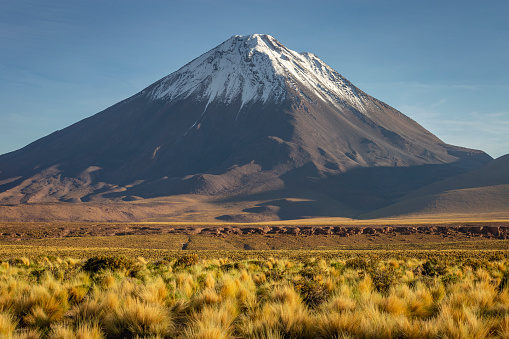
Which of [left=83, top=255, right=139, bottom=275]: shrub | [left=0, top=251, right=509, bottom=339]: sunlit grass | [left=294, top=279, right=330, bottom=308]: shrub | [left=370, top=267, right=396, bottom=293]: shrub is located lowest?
[left=83, top=255, right=139, bottom=275]: shrub

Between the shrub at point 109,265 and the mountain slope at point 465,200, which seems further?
the mountain slope at point 465,200

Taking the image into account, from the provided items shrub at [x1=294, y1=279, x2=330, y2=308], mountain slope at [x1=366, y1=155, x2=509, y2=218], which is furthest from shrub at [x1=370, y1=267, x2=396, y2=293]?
mountain slope at [x1=366, y1=155, x2=509, y2=218]

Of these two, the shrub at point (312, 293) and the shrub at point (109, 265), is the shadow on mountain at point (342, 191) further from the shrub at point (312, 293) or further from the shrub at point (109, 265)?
the shrub at point (312, 293)

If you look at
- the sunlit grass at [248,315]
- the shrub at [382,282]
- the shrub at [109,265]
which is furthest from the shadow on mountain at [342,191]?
the sunlit grass at [248,315]

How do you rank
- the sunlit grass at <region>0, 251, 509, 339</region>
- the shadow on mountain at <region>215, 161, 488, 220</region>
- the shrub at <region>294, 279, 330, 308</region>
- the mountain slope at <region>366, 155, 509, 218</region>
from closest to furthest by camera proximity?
the sunlit grass at <region>0, 251, 509, 339</region>, the shrub at <region>294, 279, 330, 308</region>, the mountain slope at <region>366, 155, 509, 218</region>, the shadow on mountain at <region>215, 161, 488, 220</region>

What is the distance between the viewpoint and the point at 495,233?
55219mm

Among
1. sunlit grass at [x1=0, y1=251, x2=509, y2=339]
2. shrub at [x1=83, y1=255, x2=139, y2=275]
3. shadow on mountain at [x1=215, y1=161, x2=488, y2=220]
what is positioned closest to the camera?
sunlit grass at [x1=0, y1=251, x2=509, y2=339]

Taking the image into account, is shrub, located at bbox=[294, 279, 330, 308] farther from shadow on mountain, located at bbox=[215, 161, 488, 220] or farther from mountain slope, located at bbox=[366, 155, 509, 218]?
shadow on mountain, located at bbox=[215, 161, 488, 220]

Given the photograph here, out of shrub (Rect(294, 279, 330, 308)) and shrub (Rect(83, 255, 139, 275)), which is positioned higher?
shrub (Rect(294, 279, 330, 308))

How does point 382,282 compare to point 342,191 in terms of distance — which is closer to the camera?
point 382,282

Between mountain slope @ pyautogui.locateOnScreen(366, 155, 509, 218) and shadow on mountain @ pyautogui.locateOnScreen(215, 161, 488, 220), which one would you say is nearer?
mountain slope @ pyautogui.locateOnScreen(366, 155, 509, 218)

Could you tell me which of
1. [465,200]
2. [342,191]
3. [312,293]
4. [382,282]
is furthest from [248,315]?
[342,191]

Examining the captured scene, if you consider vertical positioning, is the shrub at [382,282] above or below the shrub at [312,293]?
below

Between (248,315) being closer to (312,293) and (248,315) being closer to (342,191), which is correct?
(312,293)
